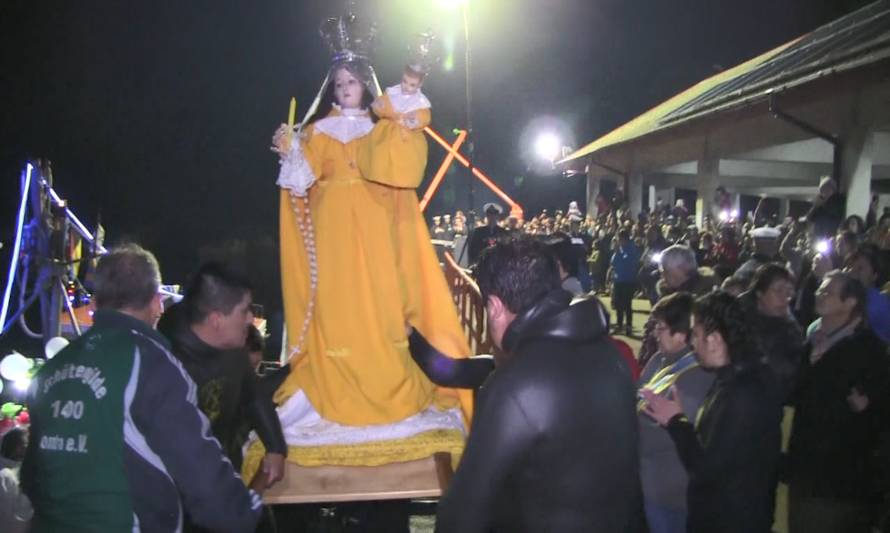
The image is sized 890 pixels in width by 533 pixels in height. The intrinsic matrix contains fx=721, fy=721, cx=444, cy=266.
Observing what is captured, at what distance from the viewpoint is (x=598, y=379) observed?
1968 mm

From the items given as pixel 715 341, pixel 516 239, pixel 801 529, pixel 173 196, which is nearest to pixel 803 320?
pixel 801 529

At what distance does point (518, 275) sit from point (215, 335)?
A: 1235 millimetres

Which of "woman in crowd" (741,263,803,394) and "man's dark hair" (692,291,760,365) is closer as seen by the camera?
"man's dark hair" (692,291,760,365)

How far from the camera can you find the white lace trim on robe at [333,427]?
10.6 ft

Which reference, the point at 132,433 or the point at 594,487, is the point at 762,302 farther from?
the point at 132,433

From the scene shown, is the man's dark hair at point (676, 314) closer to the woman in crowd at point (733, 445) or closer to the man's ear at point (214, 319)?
the woman in crowd at point (733, 445)

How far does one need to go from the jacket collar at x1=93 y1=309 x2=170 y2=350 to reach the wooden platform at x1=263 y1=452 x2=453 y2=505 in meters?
1.06

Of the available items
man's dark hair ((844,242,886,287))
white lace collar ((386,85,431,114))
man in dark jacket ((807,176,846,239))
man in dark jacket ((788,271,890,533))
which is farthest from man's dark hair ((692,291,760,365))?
man in dark jacket ((807,176,846,239))

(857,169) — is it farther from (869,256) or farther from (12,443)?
(12,443)

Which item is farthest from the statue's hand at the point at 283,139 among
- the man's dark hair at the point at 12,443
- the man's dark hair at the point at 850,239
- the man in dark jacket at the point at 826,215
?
the man in dark jacket at the point at 826,215

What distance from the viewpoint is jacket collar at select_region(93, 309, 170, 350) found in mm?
2262

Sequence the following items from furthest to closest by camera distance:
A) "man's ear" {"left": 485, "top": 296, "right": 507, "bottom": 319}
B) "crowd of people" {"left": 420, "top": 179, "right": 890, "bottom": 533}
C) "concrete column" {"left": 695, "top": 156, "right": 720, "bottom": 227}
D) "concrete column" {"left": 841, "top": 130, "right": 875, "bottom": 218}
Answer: "concrete column" {"left": 695, "top": 156, "right": 720, "bottom": 227}
"concrete column" {"left": 841, "top": 130, "right": 875, "bottom": 218}
"crowd of people" {"left": 420, "top": 179, "right": 890, "bottom": 533}
"man's ear" {"left": 485, "top": 296, "right": 507, "bottom": 319}

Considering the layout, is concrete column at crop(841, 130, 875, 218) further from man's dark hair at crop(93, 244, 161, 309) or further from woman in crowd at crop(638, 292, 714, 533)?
man's dark hair at crop(93, 244, 161, 309)

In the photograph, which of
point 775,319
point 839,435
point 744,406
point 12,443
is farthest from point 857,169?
point 12,443
